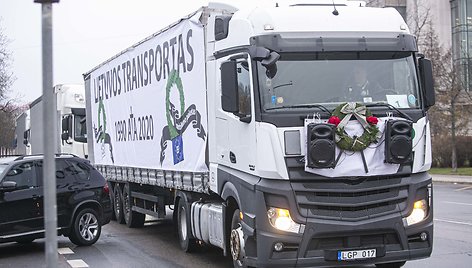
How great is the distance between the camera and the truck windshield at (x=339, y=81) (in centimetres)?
770

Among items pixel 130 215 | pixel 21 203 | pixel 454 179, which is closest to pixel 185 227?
pixel 21 203

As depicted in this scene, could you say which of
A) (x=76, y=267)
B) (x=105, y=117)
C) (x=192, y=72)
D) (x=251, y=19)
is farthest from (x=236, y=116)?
(x=105, y=117)

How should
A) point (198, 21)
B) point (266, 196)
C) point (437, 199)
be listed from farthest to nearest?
point (437, 199) → point (198, 21) → point (266, 196)

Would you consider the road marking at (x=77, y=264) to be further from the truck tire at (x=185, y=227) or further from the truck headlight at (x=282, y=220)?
the truck headlight at (x=282, y=220)

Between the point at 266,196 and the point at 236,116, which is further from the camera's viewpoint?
the point at 236,116

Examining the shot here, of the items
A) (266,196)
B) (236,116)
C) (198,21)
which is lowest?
(266,196)

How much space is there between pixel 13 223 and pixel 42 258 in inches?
31.4

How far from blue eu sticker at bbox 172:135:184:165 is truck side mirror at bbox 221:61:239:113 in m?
2.96

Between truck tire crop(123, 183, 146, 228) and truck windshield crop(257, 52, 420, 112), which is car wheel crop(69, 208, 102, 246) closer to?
truck tire crop(123, 183, 146, 228)

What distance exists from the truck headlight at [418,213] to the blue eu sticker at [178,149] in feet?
→ 14.0

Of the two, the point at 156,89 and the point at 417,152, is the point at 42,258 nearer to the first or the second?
the point at 156,89

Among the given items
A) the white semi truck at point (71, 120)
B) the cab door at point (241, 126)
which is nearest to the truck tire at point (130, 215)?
the white semi truck at point (71, 120)

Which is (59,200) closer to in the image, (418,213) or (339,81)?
(339,81)

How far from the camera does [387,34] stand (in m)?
8.12
